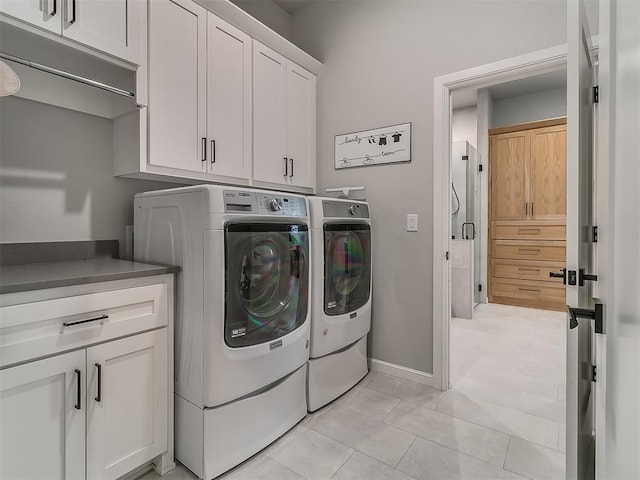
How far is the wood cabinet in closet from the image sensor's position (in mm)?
4363

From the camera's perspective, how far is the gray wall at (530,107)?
4562 mm

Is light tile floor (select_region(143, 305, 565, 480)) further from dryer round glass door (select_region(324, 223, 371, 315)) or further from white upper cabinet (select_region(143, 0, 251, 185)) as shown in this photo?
white upper cabinet (select_region(143, 0, 251, 185))

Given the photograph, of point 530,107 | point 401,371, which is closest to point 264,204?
point 401,371

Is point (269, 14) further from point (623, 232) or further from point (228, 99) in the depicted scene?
point (623, 232)

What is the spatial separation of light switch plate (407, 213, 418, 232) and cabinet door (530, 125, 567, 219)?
301cm

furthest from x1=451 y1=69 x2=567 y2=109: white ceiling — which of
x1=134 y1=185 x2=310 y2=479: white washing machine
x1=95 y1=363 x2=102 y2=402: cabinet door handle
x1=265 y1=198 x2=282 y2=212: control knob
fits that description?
x1=95 y1=363 x2=102 y2=402: cabinet door handle

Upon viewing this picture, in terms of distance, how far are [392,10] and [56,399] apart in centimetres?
295

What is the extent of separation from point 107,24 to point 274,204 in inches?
43.7

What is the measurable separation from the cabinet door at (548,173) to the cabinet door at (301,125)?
3.33m

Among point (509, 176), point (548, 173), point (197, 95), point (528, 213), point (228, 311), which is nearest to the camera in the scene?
point (228, 311)

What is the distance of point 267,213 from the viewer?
5.37ft

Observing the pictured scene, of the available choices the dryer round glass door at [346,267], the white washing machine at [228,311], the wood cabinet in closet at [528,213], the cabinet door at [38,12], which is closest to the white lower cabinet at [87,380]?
the white washing machine at [228,311]

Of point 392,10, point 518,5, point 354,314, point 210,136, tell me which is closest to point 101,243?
point 210,136

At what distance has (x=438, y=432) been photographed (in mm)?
1828
